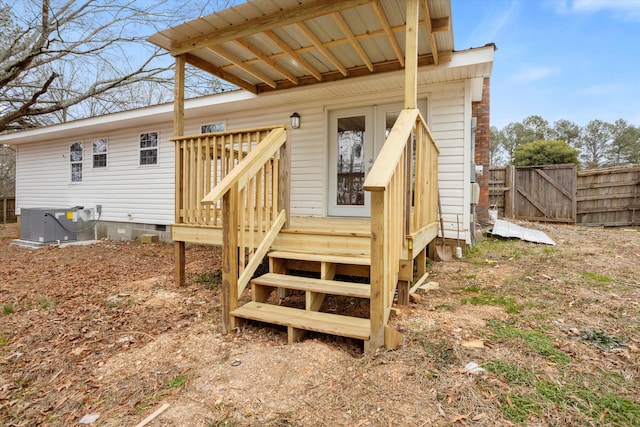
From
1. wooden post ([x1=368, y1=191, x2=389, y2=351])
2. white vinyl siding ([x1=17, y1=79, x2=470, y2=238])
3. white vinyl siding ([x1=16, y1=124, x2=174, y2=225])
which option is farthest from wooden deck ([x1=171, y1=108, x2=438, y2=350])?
white vinyl siding ([x1=16, y1=124, x2=174, y2=225])

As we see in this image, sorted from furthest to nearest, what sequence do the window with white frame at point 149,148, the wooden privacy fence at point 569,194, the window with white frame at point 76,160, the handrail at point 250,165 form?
the window with white frame at point 76,160, the wooden privacy fence at point 569,194, the window with white frame at point 149,148, the handrail at point 250,165

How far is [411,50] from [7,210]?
58.5 feet

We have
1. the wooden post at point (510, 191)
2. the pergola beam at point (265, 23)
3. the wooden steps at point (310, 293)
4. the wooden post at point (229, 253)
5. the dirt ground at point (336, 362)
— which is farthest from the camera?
the wooden post at point (510, 191)

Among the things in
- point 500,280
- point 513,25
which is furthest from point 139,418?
point 513,25

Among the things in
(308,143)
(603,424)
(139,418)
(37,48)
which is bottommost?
(139,418)

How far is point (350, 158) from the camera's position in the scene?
5867 mm

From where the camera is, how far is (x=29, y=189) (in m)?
11.0

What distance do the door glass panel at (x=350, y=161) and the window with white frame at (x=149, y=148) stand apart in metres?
4.98

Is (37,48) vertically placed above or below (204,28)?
above

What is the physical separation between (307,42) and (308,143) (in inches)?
83.4

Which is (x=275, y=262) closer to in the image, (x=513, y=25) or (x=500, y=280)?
(x=500, y=280)

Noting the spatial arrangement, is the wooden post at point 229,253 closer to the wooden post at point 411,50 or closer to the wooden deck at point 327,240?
the wooden deck at point 327,240

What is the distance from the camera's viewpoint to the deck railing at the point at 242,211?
2.59m

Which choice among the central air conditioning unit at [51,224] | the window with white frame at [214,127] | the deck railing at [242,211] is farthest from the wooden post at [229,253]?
the central air conditioning unit at [51,224]
